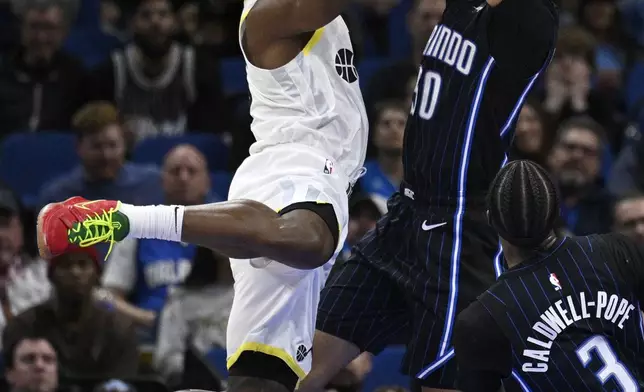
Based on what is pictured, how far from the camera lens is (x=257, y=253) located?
428 centimetres

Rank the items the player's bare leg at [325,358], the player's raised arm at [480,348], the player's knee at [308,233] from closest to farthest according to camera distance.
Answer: the player's raised arm at [480,348]
the player's knee at [308,233]
the player's bare leg at [325,358]

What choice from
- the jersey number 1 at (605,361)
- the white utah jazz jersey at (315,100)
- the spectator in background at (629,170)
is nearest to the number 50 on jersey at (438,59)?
the white utah jazz jersey at (315,100)

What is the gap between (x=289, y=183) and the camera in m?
4.48

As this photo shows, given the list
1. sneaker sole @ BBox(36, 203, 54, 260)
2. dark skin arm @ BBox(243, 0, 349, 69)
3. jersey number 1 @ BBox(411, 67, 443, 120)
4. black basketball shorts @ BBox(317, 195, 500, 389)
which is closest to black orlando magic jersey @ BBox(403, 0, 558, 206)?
jersey number 1 @ BBox(411, 67, 443, 120)

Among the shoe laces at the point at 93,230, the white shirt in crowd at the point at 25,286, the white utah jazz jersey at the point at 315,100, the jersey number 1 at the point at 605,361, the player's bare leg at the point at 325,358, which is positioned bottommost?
Result: the white shirt in crowd at the point at 25,286

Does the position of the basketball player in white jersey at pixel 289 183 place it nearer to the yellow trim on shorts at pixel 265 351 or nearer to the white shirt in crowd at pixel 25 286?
the yellow trim on shorts at pixel 265 351

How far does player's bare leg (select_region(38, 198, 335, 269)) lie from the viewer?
13.4 feet

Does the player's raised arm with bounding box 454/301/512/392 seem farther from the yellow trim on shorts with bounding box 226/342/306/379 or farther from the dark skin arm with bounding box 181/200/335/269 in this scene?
the yellow trim on shorts with bounding box 226/342/306/379

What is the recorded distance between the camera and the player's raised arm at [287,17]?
14.5ft

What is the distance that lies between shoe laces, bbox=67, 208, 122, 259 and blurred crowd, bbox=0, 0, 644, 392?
2.18 m

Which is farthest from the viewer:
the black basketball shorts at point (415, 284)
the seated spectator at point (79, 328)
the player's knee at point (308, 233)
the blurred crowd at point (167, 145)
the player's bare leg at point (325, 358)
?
the blurred crowd at point (167, 145)

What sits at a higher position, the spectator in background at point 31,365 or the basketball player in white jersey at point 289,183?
the basketball player in white jersey at point 289,183

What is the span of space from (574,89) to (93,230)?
522 centimetres

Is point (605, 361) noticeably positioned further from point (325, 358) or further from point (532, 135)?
A: point (532, 135)
